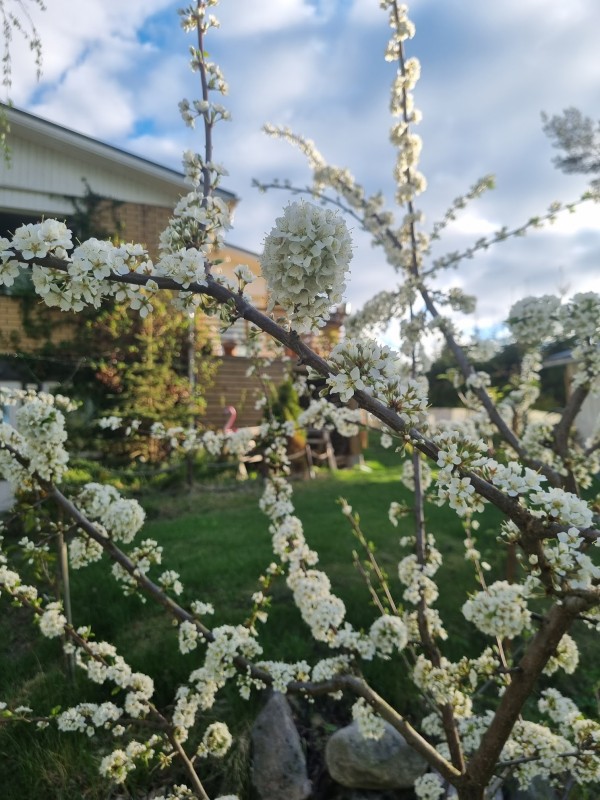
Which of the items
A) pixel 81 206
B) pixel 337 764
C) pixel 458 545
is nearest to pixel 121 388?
pixel 81 206

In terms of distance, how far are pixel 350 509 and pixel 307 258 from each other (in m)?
1.51

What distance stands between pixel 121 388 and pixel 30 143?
4533mm

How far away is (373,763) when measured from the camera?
8.55 feet

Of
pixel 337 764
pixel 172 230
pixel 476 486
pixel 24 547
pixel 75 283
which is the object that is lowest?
pixel 337 764

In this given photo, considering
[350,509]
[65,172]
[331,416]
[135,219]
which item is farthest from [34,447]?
[65,172]

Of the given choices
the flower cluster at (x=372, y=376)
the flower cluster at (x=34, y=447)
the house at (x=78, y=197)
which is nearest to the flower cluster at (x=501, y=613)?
the flower cluster at (x=372, y=376)

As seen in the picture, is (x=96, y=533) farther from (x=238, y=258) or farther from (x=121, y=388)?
(x=238, y=258)

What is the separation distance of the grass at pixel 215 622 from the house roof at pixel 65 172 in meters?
6.38

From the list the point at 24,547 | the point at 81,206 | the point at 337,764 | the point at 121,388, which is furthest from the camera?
the point at 81,206

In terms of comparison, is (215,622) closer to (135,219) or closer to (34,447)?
(34,447)

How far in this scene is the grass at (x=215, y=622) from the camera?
260 centimetres

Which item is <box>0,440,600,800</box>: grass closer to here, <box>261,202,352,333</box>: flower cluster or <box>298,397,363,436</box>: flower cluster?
<box>298,397,363,436</box>: flower cluster

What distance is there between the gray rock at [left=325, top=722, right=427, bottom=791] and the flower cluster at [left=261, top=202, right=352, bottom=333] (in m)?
2.26

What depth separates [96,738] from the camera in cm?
282
